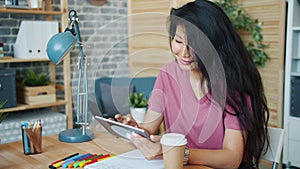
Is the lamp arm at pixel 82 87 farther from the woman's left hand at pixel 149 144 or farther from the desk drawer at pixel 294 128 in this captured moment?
the desk drawer at pixel 294 128

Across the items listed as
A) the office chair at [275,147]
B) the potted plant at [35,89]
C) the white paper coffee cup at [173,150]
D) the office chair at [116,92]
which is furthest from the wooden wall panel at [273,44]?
the white paper coffee cup at [173,150]

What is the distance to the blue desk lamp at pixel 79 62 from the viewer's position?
1.57 meters

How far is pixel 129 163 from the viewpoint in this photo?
1280 millimetres

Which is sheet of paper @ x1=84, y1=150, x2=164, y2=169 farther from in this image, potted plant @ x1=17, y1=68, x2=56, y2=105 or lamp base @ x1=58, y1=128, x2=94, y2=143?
potted plant @ x1=17, y1=68, x2=56, y2=105

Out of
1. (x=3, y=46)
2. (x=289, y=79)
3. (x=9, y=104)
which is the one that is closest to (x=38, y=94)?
(x=9, y=104)

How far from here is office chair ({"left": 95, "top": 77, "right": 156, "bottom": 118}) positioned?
5.21ft

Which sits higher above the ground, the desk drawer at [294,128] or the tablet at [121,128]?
the tablet at [121,128]

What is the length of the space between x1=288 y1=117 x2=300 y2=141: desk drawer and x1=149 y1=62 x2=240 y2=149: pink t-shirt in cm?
166

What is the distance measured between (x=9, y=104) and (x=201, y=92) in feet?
5.88

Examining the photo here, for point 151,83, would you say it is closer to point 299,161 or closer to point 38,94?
point 38,94

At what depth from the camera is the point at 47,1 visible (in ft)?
10.3

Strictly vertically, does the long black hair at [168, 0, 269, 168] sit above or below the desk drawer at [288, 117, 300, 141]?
above

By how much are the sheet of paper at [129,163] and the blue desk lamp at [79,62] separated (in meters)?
0.39

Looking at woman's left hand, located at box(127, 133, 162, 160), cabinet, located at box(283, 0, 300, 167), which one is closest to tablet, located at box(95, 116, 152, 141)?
woman's left hand, located at box(127, 133, 162, 160)
